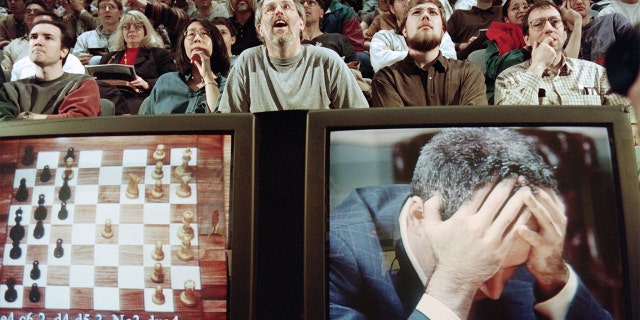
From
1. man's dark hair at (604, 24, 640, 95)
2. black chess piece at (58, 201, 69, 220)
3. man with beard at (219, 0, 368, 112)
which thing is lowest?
black chess piece at (58, 201, 69, 220)

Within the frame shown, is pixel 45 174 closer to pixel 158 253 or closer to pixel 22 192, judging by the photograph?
pixel 22 192

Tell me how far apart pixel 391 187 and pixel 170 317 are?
38cm

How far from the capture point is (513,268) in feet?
2.73

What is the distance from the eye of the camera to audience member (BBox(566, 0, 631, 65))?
3318 millimetres

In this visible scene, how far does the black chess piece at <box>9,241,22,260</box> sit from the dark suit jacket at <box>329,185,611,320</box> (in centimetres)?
49

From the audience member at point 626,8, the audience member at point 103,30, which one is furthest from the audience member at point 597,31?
the audience member at point 103,30

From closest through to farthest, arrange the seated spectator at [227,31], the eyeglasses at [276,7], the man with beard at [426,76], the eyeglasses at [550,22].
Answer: the man with beard at [426,76], the eyeglasses at [276,7], the eyeglasses at [550,22], the seated spectator at [227,31]

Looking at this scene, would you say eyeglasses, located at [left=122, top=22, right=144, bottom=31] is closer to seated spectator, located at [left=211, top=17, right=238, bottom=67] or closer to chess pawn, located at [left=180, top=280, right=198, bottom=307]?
seated spectator, located at [left=211, top=17, right=238, bottom=67]

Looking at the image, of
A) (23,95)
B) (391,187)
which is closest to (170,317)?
(391,187)

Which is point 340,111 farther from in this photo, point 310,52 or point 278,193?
point 310,52

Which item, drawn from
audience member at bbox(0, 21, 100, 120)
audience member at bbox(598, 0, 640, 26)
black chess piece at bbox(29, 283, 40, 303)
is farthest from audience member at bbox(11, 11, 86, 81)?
audience member at bbox(598, 0, 640, 26)

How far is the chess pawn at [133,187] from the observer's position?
36.5 inches

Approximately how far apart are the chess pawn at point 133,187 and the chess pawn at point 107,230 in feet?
0.16

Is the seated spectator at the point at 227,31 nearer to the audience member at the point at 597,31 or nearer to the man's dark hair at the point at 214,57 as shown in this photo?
the man's dark hair at the point at 214,57
